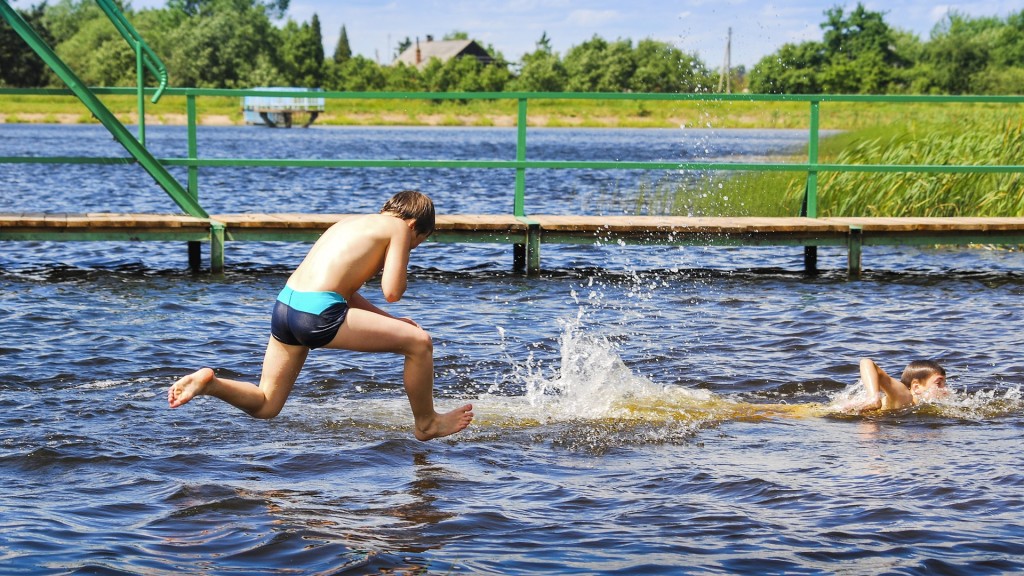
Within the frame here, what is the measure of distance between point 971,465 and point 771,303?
4984 mm

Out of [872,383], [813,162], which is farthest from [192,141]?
[872,383]

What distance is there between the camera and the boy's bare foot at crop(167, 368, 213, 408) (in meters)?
5.26

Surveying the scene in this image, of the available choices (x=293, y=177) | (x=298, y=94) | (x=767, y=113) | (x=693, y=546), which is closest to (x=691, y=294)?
(x=298, y=94)

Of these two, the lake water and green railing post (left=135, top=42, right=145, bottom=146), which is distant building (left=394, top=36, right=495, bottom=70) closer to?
green railing post (left=135, top=42, right=145, bottom=146)

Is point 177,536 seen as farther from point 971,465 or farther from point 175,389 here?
point 971,465

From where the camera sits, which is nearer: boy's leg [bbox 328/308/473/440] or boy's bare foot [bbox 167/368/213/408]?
boy's bare foot [bbox 167/368/213/408]

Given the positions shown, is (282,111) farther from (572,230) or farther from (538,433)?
(538,433)

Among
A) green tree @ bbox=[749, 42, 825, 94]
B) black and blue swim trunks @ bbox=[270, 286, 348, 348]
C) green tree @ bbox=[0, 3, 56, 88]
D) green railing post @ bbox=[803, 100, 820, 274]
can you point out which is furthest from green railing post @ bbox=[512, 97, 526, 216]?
green tree @ bbox=[0, 3, 56, 88]

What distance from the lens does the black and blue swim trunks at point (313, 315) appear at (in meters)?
5.37

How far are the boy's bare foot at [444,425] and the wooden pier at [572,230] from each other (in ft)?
18.3

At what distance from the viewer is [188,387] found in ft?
17.4

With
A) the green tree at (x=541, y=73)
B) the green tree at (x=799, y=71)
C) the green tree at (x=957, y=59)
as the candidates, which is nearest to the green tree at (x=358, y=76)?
the green tree at (x=541, y=73)

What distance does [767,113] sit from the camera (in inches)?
2051

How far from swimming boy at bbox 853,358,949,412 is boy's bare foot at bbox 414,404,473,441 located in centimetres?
236
